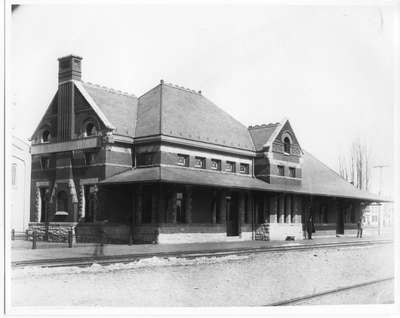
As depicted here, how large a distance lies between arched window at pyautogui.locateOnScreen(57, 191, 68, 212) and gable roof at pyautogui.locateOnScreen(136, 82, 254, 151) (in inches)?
187

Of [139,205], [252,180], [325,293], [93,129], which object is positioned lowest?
[325,293]

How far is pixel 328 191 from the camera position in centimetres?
3425

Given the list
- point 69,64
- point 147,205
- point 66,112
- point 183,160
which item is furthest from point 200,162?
point 69,64

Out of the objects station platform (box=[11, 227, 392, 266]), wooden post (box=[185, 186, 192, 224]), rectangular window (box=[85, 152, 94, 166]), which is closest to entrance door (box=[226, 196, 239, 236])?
wooden post (box=[185, 186, 192, 224])

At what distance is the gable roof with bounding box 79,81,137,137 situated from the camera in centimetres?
2731

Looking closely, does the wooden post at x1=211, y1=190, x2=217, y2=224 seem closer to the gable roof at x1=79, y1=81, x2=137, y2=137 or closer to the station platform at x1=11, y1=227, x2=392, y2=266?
the station platform at x1=11, y1=227, x2=392, y2=266

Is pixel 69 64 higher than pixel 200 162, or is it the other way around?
pixel 69 64

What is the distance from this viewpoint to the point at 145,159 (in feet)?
92.6

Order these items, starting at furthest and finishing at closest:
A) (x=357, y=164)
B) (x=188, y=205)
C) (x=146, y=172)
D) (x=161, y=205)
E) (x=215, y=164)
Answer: (x=215, y=164)
(x=188, y=205)
(x=146, y=172)
(x=161, y=205)
(x=357, y=164)

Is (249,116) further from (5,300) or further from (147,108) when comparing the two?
(5,300)

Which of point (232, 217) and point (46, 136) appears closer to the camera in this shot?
point (46, 136)

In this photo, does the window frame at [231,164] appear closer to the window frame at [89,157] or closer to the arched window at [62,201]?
the window frame at [89,157]

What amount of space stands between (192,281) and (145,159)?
503 inches

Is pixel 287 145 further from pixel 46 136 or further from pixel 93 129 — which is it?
pixel 46 136
